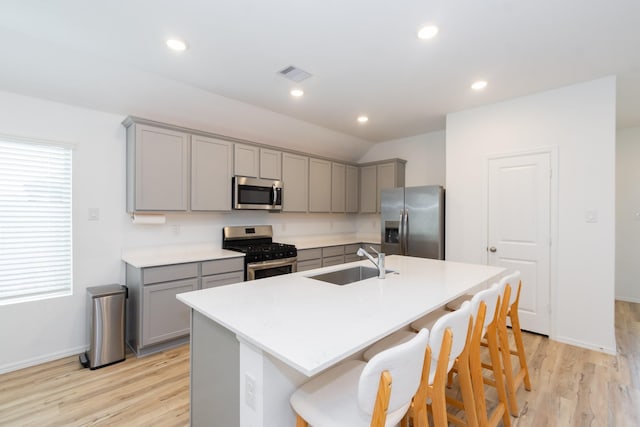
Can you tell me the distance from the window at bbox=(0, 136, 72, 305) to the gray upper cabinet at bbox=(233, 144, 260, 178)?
1671mm

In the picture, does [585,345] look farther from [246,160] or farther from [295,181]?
[246,160]

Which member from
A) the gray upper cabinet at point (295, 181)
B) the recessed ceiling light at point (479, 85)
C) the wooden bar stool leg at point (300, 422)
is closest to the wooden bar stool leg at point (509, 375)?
the wooden bar stool leg at point (300, 422)

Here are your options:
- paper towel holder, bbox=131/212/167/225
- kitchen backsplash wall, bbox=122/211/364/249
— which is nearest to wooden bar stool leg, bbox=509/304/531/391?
kitchen backsplash wall, bbox=122/211/364/249

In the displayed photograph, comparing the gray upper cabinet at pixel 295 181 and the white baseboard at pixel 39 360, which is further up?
the gray upper cabinet at pixel 295 181

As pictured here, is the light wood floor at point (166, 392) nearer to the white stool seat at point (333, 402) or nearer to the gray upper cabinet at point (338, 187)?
the white stool seat at point (333, 402)

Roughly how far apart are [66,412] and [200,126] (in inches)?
117

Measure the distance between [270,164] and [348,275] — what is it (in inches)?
89.3

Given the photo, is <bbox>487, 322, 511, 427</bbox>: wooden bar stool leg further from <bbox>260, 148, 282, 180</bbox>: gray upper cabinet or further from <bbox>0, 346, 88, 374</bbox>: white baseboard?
<bbox>0, 346, 88, 374</bbox>: white baseboard

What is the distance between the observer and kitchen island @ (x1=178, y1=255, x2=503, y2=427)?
1.14 meters

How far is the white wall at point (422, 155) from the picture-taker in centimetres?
483

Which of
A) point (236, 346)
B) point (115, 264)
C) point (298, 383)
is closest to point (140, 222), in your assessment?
point (115, 264)

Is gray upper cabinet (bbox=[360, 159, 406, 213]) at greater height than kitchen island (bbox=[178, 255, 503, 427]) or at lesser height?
greater

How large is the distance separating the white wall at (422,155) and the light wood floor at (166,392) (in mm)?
2794

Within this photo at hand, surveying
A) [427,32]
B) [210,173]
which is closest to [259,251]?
[210,173]
